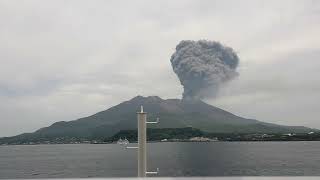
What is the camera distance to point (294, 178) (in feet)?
9.72

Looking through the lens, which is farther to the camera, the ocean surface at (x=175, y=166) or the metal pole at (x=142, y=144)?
the ocean surface at (x=175, y=166)

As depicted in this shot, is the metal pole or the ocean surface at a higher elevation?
the metal pole

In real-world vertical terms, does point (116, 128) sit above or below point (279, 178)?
above

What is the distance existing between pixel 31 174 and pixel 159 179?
6133cm

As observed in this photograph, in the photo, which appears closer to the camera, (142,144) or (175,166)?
(142,144)

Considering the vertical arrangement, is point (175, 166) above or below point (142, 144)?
below

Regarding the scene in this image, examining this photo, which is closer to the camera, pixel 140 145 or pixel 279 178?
pixel 279 178

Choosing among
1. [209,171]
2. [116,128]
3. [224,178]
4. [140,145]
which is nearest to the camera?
[224,178]

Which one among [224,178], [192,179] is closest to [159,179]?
[192,179]

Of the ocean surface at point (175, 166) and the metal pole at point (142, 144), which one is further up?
the metal pole at point (142, 144)

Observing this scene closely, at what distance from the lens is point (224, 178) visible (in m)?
2.94

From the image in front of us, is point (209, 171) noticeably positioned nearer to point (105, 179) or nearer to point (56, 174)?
point (56, 174)

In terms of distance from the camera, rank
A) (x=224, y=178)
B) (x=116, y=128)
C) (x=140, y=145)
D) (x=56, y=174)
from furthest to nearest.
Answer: (x=116, y=128) → (x=56, y=174) → (x=140, y=145) → (x=224, y=178)

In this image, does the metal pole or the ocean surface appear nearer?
the metal pole
